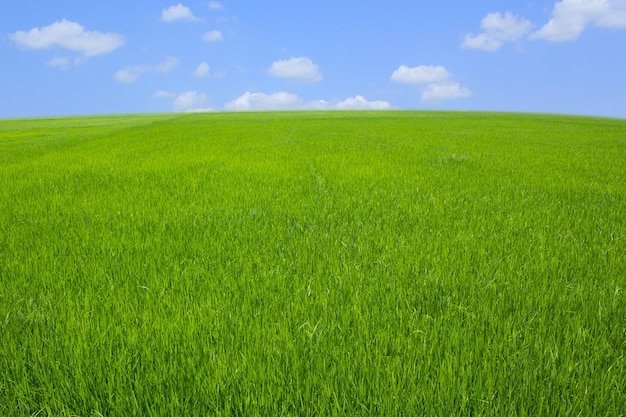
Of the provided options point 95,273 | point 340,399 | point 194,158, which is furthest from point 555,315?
point 194,158

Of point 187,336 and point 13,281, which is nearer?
point 187,336

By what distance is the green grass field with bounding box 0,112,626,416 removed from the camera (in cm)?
181

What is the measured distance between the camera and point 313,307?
2.55m

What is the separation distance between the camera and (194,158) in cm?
1120

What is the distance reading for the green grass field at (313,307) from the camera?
1.81 m

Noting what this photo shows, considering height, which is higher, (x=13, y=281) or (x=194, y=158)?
(x=194, y=158)

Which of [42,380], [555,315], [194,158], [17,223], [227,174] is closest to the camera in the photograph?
[42,380]

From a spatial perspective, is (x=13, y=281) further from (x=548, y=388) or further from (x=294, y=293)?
(x=548, y=388)

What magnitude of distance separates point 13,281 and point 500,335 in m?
3.73

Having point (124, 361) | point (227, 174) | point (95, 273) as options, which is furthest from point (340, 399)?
point (227, 174)

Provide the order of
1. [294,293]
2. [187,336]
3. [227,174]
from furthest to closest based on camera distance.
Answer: [227,174] → [294,293] → [187,336]

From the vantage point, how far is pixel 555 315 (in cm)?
252

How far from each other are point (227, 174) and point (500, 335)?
704 cm

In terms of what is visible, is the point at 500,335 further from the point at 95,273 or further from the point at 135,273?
the point at 95,273
